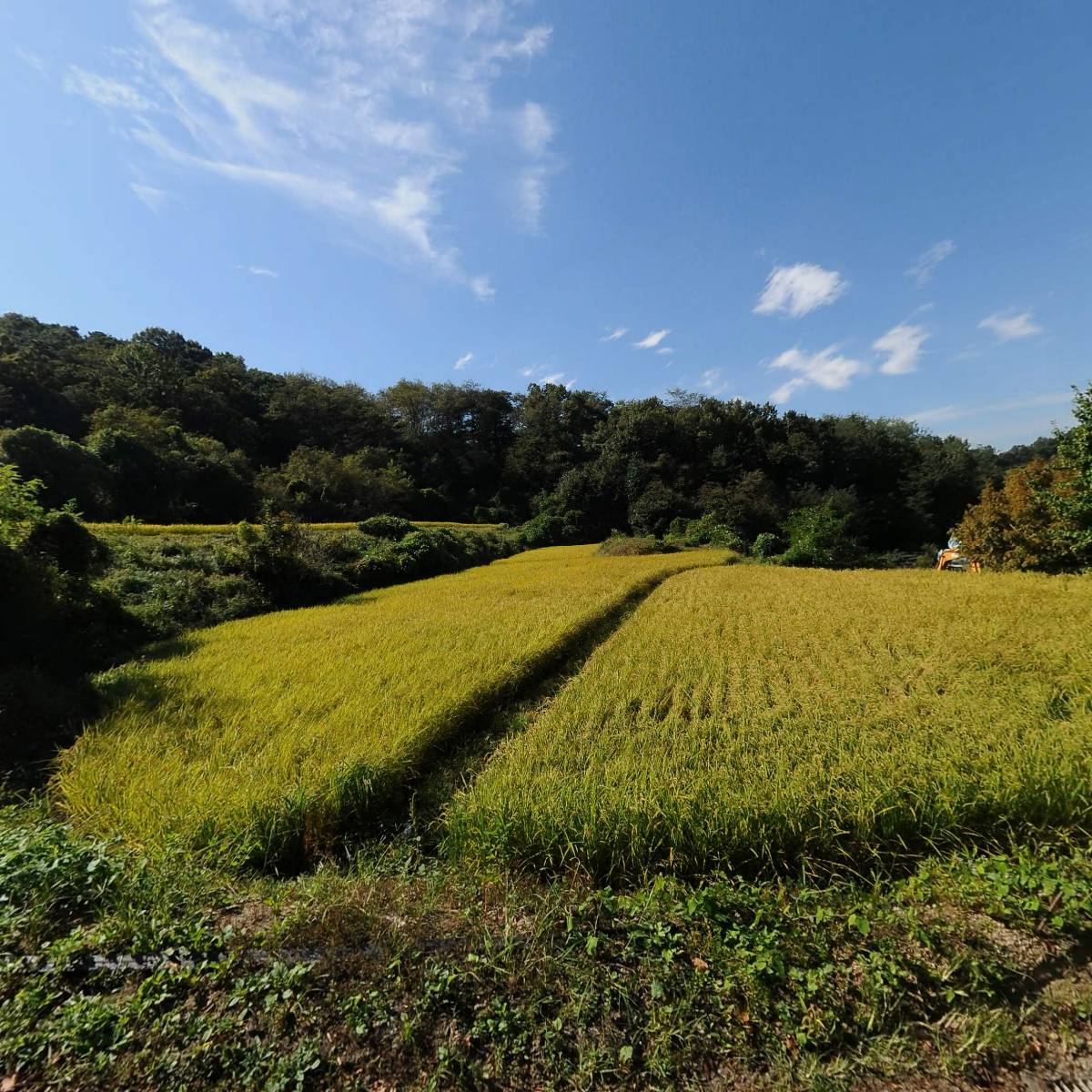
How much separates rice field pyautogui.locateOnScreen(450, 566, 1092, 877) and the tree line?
2058 centimetres

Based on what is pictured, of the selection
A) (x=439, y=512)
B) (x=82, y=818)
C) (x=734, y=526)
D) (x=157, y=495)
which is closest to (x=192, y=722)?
(x=82, y=818)

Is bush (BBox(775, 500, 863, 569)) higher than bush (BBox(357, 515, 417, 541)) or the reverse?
the reverse

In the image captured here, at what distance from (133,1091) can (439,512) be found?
Result: 113ft

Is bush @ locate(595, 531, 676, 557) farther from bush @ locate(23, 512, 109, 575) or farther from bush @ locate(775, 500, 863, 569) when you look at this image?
bush @ locate(23, 512, 109, 575)

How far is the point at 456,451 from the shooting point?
133 ft

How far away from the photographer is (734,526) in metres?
28.4

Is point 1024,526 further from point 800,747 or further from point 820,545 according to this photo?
point 800,747

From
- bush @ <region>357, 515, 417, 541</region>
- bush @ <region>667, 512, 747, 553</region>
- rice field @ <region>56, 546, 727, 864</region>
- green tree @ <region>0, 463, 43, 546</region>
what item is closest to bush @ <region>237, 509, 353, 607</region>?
rice field @ <region>56, 546, 727, 864</region>

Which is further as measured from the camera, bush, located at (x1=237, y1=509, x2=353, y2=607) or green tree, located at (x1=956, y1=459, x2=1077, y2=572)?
green tree, located at (x1=956, y1=459, x2=1077, y2=572)

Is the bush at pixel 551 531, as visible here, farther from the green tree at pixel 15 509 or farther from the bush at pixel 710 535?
the green tree at pixel 15 509

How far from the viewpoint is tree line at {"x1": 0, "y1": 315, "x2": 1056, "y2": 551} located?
928 inches

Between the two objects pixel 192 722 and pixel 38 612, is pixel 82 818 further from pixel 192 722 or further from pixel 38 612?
pixel 38 612

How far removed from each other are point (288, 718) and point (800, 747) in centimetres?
458

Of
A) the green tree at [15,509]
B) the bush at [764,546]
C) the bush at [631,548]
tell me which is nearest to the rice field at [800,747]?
the green tree at [15,509]
